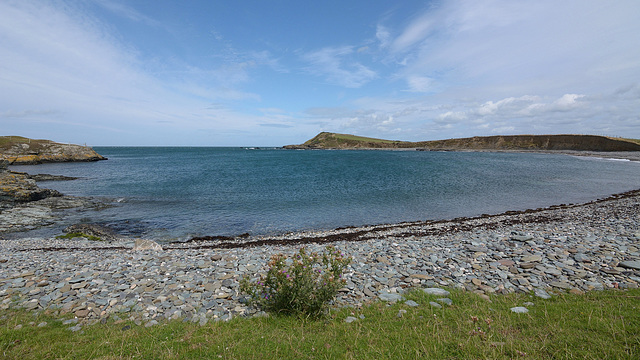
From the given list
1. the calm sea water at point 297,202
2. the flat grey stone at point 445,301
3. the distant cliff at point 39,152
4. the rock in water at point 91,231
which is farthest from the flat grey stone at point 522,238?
the distant cliff at point 39,152

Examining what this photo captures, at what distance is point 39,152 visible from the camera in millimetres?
93562

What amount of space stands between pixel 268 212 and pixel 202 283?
20233 mm

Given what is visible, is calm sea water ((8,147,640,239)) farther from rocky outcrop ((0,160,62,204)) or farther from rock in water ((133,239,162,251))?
rocky outcrop ((0,160,62,204))

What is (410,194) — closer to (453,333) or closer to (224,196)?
(224,196)

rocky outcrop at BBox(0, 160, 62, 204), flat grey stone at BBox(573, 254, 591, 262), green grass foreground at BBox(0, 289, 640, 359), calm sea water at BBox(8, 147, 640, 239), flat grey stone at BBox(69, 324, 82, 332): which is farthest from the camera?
rocky outcrop at BBox(0, 160, 62, 204)

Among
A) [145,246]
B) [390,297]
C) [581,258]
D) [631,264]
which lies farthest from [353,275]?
[145,246]

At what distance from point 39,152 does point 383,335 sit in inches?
5187

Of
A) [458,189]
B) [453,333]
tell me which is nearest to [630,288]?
[453,333]

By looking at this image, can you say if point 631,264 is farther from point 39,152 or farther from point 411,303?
point 39,152

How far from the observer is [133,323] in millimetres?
7004

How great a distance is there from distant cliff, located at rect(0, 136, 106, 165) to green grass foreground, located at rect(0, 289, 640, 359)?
361 ft

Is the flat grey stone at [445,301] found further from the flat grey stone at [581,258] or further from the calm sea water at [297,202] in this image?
the calm sea water at [297,202]

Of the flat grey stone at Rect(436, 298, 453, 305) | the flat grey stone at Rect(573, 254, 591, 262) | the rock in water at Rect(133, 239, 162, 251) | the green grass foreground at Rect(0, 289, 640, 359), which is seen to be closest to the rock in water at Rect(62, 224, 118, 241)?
the rock in water at Rect(133, 239, 162, 251)

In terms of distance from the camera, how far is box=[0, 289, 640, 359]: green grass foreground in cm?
534
